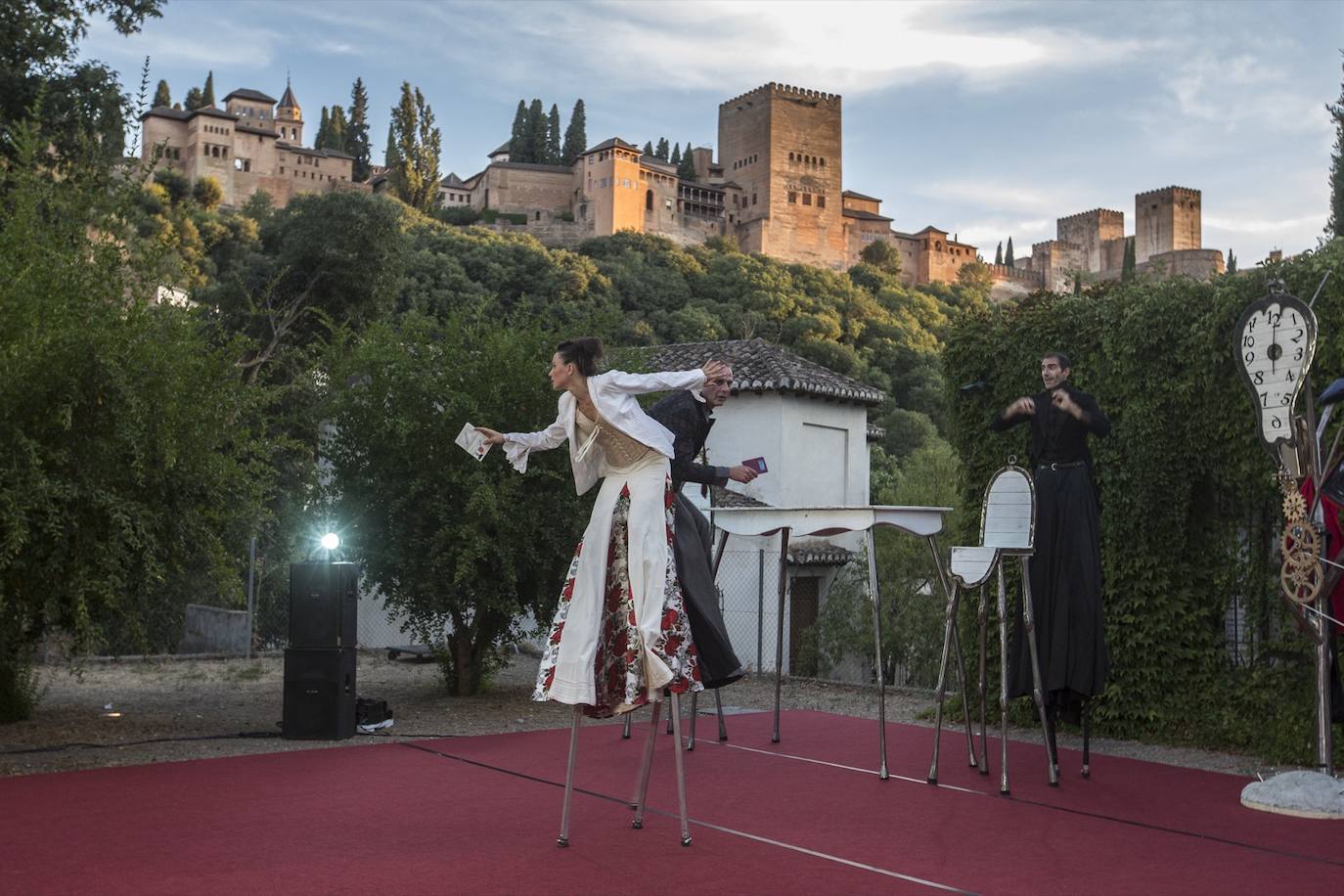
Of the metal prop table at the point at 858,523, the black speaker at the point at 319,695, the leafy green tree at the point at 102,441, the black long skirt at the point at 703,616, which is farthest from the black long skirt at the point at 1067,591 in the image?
the leafy green tree at the point at 102,441

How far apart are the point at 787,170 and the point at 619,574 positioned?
329 ft

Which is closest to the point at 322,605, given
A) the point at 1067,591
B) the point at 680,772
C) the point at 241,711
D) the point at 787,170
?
the point at 241,711

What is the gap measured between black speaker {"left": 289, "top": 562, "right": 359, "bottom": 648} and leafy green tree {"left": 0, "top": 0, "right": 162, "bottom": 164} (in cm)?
989

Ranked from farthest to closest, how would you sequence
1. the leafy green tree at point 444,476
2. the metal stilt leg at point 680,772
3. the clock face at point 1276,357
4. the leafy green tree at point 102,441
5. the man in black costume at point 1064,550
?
the leafy green tree at point 444,476 → the leafy green tree at point 102,441 → the man in black costume at point 1064,550 → the clock face at point 1276,357 → the metal stilt leg at point 680,772

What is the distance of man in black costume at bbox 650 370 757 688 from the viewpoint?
16.5 ft

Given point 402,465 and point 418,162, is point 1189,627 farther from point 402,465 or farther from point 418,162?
point 418,162

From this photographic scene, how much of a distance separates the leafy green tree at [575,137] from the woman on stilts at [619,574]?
334 ft

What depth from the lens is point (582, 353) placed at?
5.08 meters

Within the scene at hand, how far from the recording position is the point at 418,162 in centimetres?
9212

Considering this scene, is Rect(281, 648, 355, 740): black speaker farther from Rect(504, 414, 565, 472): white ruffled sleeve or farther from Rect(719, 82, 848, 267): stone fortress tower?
Rect(719, 82, 848, 267): stone fortress tower

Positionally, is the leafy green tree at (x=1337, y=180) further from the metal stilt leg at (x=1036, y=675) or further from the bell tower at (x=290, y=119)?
the bell tower at (x=290, y=119)

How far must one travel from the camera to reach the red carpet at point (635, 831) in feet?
14.0

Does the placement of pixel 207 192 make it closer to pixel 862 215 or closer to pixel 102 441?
pixel 862 215

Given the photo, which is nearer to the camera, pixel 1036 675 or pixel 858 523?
pixel 1036 675
